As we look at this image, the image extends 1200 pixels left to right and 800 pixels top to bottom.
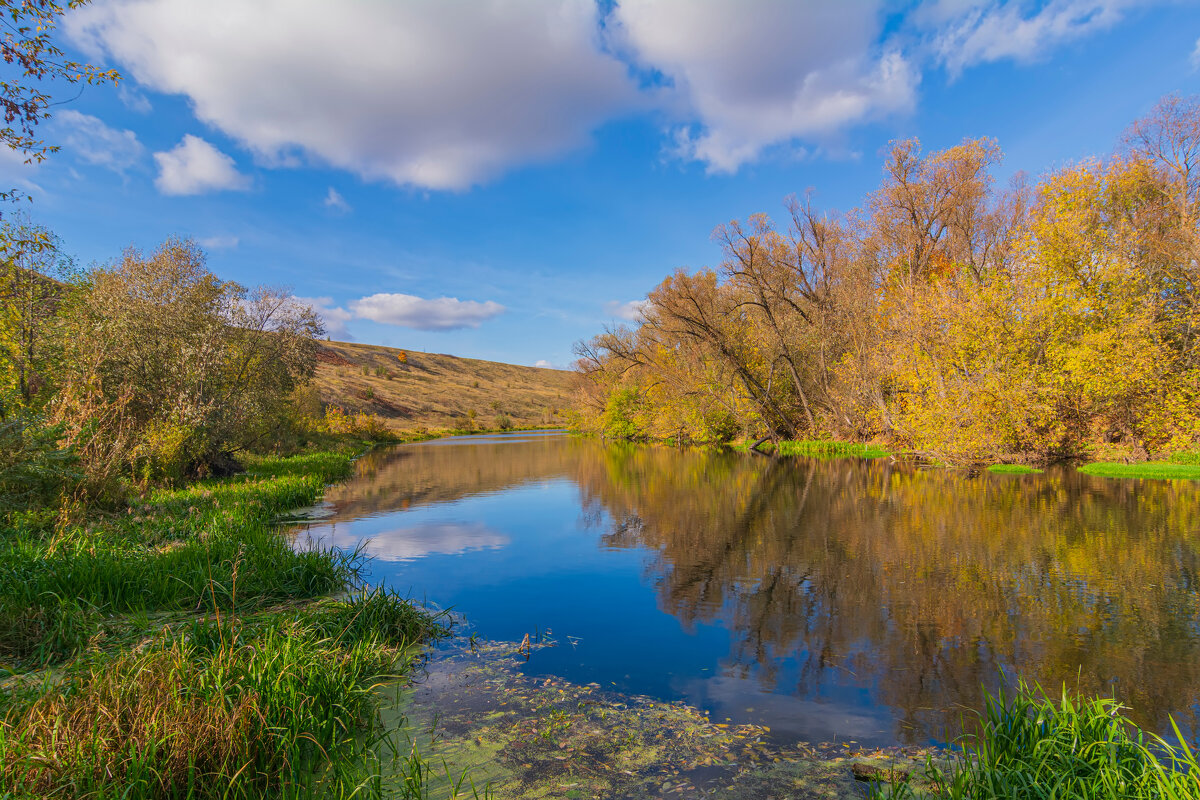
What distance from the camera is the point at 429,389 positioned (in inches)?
4055

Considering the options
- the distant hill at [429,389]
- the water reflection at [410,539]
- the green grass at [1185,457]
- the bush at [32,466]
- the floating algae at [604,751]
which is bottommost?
the water reflection at [410,539]

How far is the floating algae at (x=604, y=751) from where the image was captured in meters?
4.30

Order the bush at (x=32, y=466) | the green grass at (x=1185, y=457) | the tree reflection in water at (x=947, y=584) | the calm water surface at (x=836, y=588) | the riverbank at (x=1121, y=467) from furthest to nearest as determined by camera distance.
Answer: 1. the green grass at (x=1185, y=457)
2. the riverbank at (x=1121, y=467)
3. the bush at (x=32, y=466)
4. the tree reflection in water at (x=947, y=584)
5. the calm water surface at (x=836, y=588)

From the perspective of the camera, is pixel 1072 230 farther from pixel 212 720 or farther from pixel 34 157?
pixel 34 157

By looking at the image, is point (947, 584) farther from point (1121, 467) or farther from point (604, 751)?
point (1121, 467)

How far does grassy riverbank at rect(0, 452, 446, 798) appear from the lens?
3689 millimetres

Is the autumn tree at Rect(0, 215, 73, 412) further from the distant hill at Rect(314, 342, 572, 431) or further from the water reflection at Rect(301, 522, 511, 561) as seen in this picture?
the distant hill at Rect(314, 342, 572, 431)

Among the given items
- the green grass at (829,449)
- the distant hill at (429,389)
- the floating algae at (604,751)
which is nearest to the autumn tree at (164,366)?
the floating algae at (604,751)

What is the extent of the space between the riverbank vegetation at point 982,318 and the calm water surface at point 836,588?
3.78 m

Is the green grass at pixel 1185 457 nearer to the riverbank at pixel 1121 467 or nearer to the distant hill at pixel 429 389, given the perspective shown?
the riverbank at pixel 1121 467

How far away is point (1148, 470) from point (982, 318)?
7.56 m

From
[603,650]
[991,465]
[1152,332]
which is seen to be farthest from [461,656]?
[1152,332]

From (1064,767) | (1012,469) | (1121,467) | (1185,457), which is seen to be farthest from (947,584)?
(1185,457)

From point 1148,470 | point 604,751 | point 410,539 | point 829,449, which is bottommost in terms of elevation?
point 410,539
